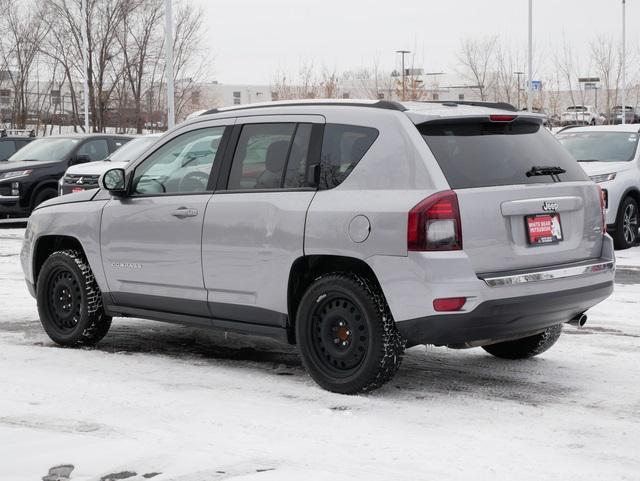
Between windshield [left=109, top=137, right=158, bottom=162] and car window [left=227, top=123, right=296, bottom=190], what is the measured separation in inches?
464

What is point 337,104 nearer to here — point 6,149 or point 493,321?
point 493,321

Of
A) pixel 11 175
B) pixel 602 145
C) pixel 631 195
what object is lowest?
pixel 631 195

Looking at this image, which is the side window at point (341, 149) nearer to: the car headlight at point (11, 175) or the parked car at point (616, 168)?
the parked car at point (616, 168)

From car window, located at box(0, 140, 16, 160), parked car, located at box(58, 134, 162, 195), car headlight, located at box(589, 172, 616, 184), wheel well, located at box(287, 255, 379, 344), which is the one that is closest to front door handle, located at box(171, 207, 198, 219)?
wheel well, located at box(287, 255, 379, 344)

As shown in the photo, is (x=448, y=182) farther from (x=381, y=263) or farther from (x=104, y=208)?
(x=104, y=208)

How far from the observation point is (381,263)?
5.79 metres

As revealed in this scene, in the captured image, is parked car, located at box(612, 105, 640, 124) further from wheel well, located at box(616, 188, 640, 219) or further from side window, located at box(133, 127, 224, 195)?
side window, located at box(133, 127, 224, 195)

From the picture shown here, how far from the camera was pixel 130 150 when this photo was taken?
18766mm

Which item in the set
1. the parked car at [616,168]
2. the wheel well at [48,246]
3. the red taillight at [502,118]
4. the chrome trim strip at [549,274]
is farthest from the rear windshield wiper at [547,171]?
the parked car at [616,168]

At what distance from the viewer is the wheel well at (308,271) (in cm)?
607

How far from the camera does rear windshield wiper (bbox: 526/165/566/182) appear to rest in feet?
20.2

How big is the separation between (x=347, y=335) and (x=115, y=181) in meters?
2.30

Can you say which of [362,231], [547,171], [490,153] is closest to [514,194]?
[490,153]

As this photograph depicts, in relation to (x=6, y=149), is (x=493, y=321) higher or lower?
lower
